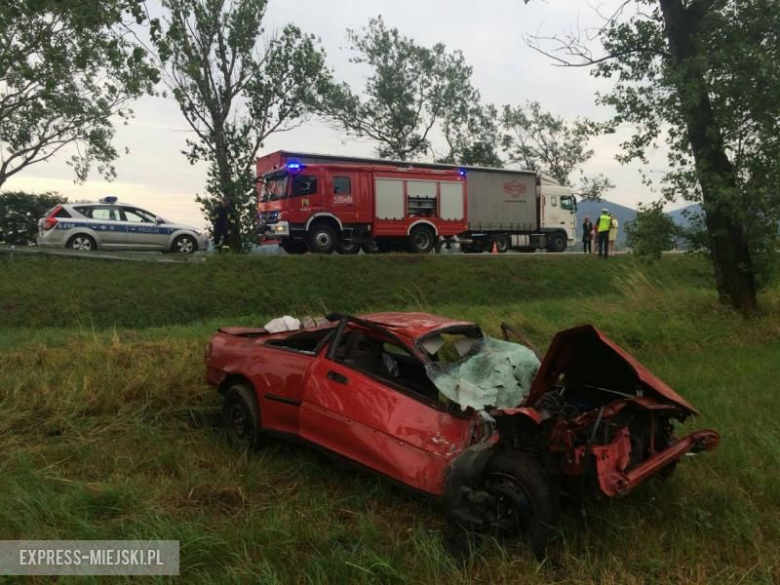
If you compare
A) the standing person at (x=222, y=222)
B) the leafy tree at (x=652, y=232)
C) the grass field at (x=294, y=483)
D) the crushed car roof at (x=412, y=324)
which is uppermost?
the standing person at (x=222, y=222)

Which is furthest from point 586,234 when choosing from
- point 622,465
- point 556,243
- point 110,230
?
point 622,465

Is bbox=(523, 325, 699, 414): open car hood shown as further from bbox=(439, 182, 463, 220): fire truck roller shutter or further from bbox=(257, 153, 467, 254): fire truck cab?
bbox=(439, 182, 463, 220): fire truck roller shutter

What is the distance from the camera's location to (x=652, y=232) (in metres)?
11.5

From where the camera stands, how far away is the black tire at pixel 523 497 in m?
3.23

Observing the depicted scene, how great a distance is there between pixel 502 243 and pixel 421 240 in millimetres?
4980

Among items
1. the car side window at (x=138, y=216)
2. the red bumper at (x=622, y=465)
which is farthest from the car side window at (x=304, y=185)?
the red bumper at (x=622, y=465)

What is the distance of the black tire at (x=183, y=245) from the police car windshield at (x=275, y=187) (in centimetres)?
285

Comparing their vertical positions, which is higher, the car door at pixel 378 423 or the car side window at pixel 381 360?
the car side window at pixel 381 360

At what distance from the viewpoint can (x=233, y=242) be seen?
19.9 metres

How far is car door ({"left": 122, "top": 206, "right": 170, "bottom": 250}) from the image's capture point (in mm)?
15227

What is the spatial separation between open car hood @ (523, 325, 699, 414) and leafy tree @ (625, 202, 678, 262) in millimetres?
8504

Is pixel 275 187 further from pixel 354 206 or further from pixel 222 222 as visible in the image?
pixel 354 206

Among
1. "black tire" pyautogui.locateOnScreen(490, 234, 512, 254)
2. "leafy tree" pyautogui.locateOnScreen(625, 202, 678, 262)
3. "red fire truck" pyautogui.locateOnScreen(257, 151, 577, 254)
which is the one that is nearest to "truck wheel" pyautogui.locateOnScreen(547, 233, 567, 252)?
"red fire truck" pyautogui.locateOnScreen(257, 151, 577, 254)

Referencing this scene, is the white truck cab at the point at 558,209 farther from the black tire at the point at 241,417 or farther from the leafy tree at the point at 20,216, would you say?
the black tire at the point at 241,417
